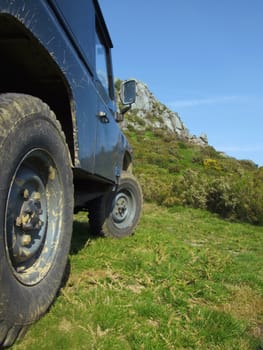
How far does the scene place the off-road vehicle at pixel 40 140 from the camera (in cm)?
167

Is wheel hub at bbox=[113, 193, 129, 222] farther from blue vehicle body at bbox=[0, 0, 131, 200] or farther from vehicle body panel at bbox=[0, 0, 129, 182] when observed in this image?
blue vehicle body at bbox=[0, 0, 131, 200]

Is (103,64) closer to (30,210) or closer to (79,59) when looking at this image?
(79,59)

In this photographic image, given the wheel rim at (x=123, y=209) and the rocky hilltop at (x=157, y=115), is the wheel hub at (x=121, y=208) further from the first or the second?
the rocky hilltop at (x=157, y=115)

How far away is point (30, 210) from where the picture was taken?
1995 millimetres

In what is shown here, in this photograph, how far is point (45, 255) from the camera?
7.09ft

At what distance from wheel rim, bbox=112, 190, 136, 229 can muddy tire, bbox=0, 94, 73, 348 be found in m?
2.80

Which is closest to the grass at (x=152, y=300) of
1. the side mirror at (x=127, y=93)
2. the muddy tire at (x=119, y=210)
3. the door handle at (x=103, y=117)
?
the muddy tire at (x=119, y=210)

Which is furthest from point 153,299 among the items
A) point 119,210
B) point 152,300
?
point 119,210

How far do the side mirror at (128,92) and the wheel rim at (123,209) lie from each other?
138 cm

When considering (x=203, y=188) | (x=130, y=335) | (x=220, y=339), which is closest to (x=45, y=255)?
(x=130, y=335)

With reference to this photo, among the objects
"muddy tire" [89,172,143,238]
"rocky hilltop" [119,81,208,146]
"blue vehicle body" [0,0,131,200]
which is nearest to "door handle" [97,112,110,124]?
"blue vehicle body" [0,0,131,200]

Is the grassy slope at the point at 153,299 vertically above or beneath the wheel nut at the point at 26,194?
beneath

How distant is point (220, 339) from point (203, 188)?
8.84m

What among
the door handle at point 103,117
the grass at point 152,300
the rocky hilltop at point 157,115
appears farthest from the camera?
the rocky hilltop at point 157,115
